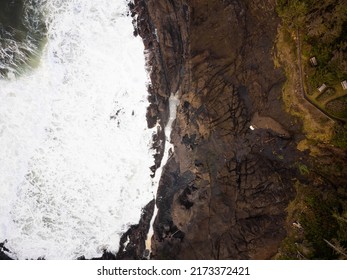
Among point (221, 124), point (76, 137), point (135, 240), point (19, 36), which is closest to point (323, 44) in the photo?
point (221, 124)

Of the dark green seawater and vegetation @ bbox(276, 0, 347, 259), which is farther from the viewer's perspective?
the dark green seawater

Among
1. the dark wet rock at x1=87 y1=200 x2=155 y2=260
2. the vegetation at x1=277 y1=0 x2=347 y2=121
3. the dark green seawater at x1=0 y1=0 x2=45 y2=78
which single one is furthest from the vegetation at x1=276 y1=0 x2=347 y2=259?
the dark green seawater at x1=0 y1=0 x2=45 y2=78

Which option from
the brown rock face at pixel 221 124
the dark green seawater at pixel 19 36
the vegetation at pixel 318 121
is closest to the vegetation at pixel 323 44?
the vegetation at pixel 318 121

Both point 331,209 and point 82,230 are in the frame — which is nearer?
point 331,209

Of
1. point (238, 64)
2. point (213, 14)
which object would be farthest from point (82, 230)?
point (213, 14)

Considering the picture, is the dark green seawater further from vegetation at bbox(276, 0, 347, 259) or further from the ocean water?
vegetation at bbox(276, 0, 347, 259)
